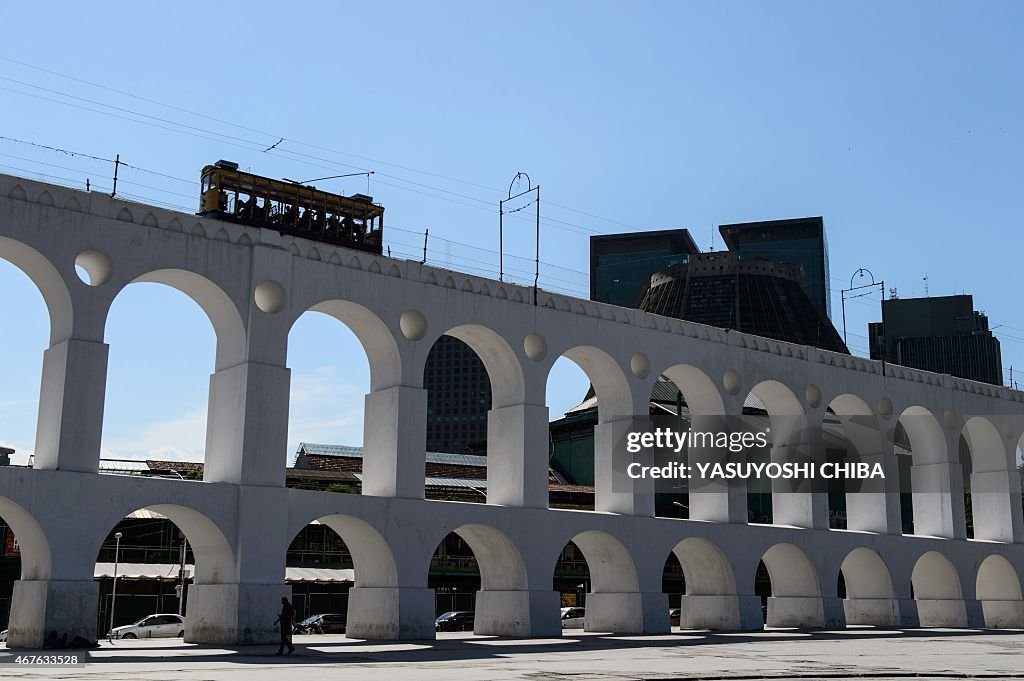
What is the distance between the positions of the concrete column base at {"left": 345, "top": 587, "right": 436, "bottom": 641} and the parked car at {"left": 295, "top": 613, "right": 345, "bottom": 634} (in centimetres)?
988

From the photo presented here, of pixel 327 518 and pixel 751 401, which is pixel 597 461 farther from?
pixel 751 401

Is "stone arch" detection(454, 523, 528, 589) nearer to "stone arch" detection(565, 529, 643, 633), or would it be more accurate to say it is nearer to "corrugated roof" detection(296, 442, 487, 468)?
"stone arch" detection(565, 529, 643, 633)

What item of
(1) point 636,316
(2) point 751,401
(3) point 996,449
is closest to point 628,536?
(1) point 636,316

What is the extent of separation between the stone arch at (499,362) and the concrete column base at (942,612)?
20789 mm

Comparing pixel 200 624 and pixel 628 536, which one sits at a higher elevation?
pixel 628 536

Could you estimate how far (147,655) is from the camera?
2630cm

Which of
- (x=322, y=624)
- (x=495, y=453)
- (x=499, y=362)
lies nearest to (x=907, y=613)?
(x=495, y=453)

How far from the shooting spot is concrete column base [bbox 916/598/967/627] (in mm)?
47688

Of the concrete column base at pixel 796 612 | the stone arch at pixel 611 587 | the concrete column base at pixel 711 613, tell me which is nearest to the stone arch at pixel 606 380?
the stone arch at pixel 611 587

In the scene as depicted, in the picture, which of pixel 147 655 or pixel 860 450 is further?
pixel 860 450

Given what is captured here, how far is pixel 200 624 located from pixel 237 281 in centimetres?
904

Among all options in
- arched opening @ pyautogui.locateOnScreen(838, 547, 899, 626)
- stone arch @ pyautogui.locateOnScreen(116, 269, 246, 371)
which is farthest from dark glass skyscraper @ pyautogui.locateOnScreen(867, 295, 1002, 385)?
stone arch @ pyautogui.locateOnScreen(116, 269, 246, 371)

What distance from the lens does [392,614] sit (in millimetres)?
33250

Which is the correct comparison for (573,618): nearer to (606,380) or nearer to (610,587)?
(610,587)
